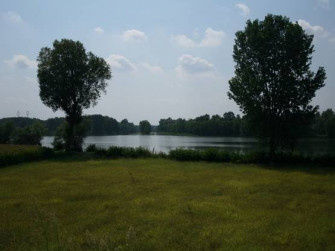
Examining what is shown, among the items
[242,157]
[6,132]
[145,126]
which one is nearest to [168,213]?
[242,157]

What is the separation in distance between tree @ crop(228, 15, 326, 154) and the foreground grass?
31.2 ft

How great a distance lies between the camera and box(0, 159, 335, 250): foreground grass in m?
7.88

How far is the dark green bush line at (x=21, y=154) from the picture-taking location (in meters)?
27.4

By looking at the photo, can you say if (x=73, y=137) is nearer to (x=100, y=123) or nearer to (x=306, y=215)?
(x=306, y=215)

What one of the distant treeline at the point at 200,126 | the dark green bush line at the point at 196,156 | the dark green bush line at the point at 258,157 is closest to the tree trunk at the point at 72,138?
the dark green bush line at the point at 196,156

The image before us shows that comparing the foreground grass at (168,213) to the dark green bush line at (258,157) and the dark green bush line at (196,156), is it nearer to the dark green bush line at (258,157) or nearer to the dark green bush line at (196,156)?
the dark green bush line at (258,157)

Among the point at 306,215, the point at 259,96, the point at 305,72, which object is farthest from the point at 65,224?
the point at 305,72

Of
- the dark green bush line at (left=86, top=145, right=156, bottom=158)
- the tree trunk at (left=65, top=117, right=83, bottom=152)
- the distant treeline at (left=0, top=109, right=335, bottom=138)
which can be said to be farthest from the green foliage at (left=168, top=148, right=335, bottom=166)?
the distant treeline at (left=0, top=109, right=335, bottom=138)

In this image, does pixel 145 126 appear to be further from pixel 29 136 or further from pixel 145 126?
pixel 29 136

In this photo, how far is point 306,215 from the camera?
409 inches

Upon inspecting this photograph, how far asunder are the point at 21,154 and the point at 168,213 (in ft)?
80.1

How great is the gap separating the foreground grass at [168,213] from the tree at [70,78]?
22187mm

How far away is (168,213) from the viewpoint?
10.6m

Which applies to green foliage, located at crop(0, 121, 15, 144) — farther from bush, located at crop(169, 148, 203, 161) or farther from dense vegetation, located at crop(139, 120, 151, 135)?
dense vegetation, located at crop(139, 120, 151, 135)
